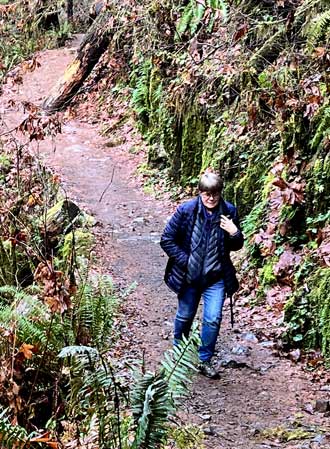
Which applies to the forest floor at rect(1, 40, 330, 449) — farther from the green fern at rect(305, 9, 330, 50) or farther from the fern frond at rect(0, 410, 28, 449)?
the green fern at rect(305, 9, 330, 50)

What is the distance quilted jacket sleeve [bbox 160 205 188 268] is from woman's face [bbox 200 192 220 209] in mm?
244

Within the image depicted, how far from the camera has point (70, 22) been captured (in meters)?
24.9

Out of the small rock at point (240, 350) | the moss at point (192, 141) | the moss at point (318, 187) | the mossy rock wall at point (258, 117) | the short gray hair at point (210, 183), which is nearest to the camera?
the short gray hair at point (210, 183)

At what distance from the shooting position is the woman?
232 inches

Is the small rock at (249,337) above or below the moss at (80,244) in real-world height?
below

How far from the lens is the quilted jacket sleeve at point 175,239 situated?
5.94 m

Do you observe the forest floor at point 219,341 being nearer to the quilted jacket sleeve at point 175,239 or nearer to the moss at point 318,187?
the quilted jacket sleeve at point 175,239

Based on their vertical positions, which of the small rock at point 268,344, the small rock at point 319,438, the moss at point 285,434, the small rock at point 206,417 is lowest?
the small rock at point 268,344

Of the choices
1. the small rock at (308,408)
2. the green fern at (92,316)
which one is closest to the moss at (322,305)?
the small rock at (308,408)

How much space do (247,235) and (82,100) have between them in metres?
11.4

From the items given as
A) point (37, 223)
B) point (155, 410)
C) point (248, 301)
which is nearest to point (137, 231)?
point (37, 223)

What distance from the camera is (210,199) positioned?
5770 mm

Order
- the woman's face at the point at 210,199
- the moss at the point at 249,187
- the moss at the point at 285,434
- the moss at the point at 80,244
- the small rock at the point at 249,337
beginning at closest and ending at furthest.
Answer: the moss at the point at 285,434 < the woman's face at the point at 210,199 < the small rock at the point at 249,337 < the moss at the point at 80,244 < the moss at the point at 249,187

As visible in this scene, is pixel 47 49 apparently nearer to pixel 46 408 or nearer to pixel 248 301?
pixel 248 301
